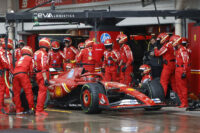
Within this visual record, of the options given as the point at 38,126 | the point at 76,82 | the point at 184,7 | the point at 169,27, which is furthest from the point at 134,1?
the point at 38,126

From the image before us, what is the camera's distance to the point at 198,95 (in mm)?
15492

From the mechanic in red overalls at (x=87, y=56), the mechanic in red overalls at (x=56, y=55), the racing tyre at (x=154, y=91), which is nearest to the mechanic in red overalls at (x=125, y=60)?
the mechanic in red overalls at (x=87, y=56)

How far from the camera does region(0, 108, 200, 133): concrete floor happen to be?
9.84m

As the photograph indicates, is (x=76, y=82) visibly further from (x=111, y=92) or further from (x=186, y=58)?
(x=186, y=58)

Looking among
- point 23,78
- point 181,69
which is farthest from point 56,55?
point 23,78

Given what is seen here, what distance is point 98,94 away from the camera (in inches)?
498

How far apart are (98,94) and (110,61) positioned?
4611 mm

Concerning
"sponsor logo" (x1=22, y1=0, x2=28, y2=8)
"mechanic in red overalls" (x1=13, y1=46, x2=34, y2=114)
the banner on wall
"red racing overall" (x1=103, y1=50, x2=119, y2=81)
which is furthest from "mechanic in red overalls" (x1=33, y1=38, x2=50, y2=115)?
"sponsor logo" (x1=22, y1=0, x2=28, y2=8)

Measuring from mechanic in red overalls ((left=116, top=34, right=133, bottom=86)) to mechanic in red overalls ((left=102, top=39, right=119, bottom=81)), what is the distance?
29 cm

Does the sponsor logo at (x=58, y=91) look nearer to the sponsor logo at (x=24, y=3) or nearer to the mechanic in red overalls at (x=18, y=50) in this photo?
the mechanic in red overalls at (x=18, y=50)

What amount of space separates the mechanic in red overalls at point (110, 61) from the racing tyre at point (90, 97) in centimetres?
407

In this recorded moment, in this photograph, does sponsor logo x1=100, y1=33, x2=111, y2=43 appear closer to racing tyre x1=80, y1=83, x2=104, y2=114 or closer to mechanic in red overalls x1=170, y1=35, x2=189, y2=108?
mechanic in red overalls x1=170, y1=35, x2=189, y2=108

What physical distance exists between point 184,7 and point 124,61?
2868 mm

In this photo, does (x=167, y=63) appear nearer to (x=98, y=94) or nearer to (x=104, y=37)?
(x=98, y=94)
